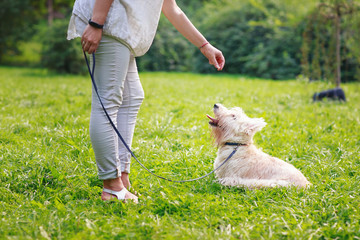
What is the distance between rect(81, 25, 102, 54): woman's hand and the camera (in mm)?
1942

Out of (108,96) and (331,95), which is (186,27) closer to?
(108,96)

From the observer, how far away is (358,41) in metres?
7.51

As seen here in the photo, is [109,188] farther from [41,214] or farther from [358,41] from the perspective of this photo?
[358,41]

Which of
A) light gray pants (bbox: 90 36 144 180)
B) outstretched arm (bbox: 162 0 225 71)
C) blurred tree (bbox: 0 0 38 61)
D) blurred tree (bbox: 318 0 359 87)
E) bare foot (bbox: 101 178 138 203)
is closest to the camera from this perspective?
light gray pants (bbox: 90 36 144 180)

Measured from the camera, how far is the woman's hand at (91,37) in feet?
6.37

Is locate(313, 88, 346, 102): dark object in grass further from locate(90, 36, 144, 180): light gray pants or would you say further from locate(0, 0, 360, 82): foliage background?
locate(90, 36, 144, 180): light gray pants

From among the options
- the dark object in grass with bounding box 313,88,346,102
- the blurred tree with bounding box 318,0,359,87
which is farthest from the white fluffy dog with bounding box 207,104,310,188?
the blurred tree with bounding box 318,0,359,87

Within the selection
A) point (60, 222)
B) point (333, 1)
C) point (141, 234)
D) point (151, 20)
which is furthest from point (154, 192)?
point (333, 1)

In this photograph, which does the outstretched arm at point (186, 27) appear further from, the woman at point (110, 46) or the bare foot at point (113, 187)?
the bare foot at point (113, 187)

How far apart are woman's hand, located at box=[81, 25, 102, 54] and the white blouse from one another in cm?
7

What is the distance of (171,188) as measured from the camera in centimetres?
267

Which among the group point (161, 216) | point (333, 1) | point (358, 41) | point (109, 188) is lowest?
point (161, 216)

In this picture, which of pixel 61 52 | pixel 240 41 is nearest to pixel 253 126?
pixel 61 52

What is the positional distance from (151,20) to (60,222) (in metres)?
1.42
